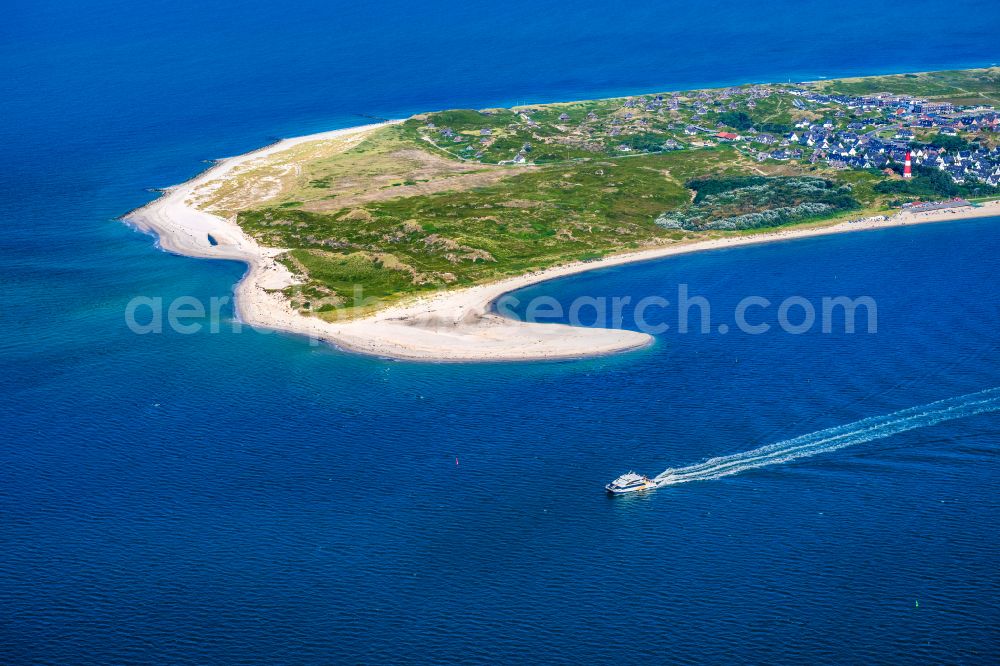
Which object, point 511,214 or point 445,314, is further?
point 511,214

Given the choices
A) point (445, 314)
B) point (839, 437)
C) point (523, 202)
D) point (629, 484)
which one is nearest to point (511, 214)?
point (523, 202)

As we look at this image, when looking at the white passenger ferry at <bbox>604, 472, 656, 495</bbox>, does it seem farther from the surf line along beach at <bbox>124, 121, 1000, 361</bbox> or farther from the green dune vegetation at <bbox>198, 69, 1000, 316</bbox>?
the green dune vegetation at <bbox>198, 69, 1000, 316</bbox>

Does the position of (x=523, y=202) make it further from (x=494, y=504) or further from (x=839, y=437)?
(x=494, y=504)

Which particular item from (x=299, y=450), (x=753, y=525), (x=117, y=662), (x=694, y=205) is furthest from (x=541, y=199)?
(x=117, y=662)

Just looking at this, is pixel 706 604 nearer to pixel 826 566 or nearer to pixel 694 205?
pixel 826 566

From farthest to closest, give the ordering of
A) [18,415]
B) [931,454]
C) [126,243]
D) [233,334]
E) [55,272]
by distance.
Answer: [126,243] → [55,272] → [233,334] → [18,415] → [931,454]

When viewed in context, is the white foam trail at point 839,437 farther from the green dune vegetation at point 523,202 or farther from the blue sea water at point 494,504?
the green dune vegetation at point 523,202
